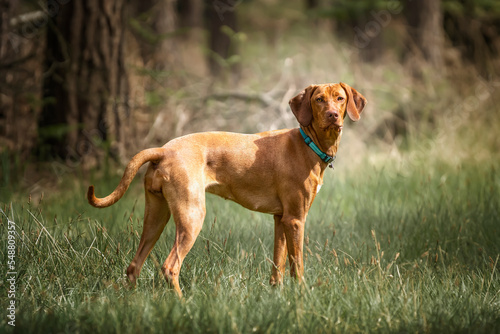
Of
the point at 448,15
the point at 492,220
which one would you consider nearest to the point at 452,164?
the point at 492,220

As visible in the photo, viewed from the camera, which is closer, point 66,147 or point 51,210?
point 51,210

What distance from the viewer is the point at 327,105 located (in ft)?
13.1

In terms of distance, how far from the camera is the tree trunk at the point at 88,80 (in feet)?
23.2

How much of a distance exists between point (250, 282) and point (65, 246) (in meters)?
1.60

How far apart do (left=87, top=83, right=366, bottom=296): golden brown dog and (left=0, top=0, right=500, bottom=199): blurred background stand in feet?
9.30

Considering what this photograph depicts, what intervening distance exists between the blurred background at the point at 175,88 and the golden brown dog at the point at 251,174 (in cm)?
283

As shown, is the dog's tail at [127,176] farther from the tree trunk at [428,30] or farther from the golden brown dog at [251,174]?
the tree trunk at [428,30]

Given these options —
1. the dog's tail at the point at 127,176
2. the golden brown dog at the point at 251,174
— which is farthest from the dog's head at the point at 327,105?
the dog's tail at the point at 127,176

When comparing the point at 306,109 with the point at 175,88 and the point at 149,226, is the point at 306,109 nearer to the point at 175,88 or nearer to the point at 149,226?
the point at 149,226

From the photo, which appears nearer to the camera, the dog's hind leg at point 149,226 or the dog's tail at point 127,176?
the dog's tail at point 127,176

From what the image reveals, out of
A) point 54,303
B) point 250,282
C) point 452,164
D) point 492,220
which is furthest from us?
point 452,164

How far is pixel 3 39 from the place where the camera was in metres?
6.77

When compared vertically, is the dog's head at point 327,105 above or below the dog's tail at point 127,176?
above

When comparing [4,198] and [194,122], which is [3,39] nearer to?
[4,198]
